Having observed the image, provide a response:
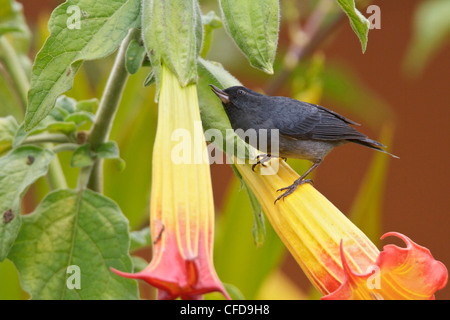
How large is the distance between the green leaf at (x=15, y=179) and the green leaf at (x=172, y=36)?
177mm

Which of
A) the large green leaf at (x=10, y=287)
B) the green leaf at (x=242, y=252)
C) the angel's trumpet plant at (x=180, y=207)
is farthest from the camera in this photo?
the green leaf at (x=242, y=252)

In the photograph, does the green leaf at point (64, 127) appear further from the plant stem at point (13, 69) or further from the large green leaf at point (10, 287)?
the large green leaf at point (10, 287)

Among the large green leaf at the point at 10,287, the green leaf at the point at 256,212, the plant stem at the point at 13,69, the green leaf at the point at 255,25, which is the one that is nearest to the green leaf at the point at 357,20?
the green leaf at the point at 255,25

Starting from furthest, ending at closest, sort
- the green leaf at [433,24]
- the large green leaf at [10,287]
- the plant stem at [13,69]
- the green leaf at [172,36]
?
the green leaf at [433,24]
the large green leaf at [10,287]
the plant stem at [13,69]
the green leaf at [172,36]

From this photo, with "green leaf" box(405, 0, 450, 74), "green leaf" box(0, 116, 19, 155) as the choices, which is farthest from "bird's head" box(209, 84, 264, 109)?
"green leaf" box(405, 0, 450, 74)

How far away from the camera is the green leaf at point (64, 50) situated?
453 mm

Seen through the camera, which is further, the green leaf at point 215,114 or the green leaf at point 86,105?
the green leaf at point 86,105

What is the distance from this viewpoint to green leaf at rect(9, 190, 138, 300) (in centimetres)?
58

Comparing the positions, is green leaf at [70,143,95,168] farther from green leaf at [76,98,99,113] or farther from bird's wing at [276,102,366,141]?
bird's wing at [276,102,366,141]

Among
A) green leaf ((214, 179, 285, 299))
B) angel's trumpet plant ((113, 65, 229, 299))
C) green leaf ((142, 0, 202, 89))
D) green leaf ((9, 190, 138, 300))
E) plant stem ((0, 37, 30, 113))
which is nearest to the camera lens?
angel's trumpet plant ((113, 65, 229, 299))

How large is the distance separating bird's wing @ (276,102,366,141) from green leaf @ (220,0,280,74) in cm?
13

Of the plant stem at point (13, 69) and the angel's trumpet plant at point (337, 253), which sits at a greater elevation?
the plant stem at point (13, 69)

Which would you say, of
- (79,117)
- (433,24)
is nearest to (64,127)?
(79,117)

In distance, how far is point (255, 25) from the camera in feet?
1.52
